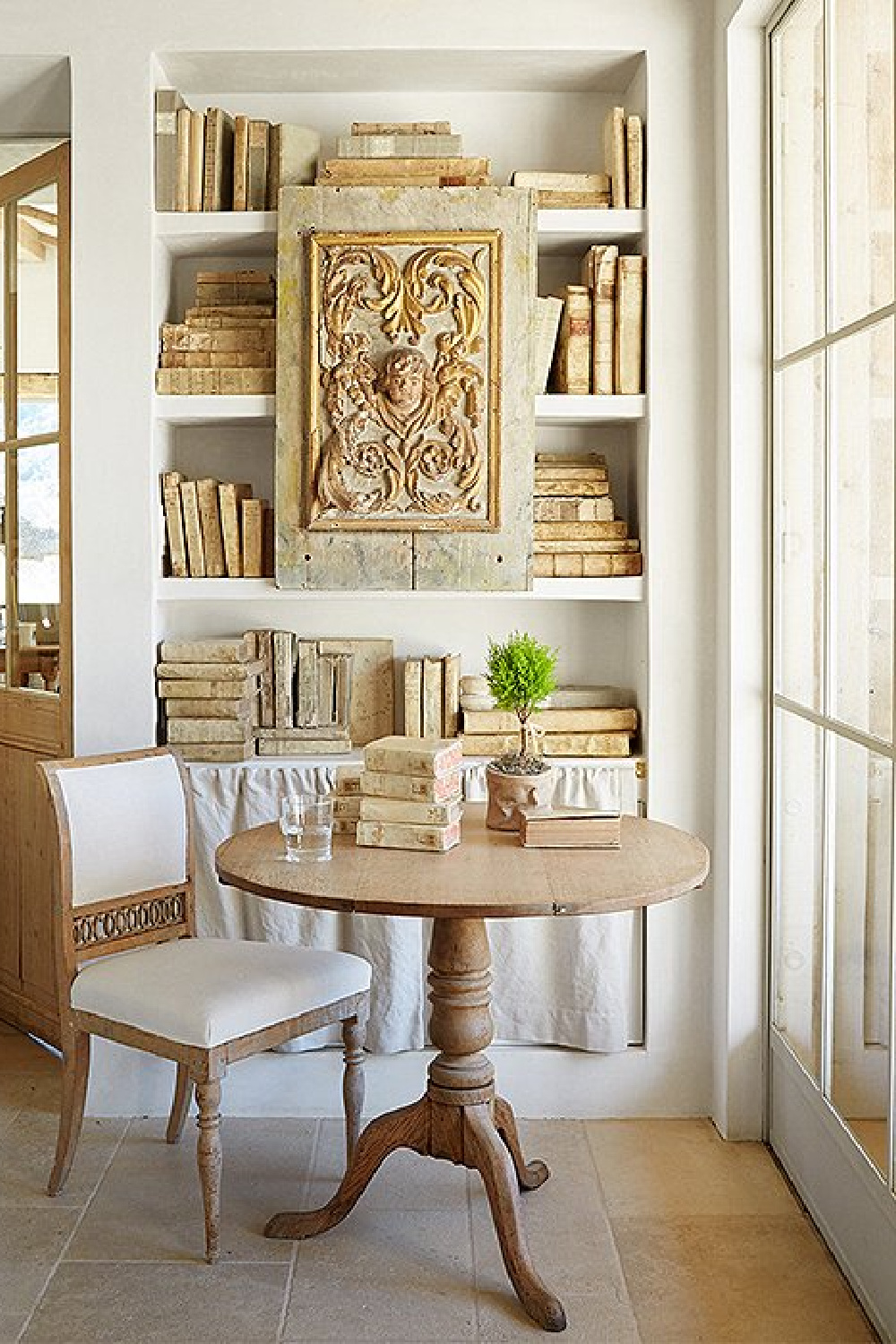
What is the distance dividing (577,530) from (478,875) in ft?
4.21

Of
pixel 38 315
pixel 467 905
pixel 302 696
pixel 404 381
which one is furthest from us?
pixel 38 315

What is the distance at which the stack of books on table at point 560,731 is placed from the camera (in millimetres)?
3686

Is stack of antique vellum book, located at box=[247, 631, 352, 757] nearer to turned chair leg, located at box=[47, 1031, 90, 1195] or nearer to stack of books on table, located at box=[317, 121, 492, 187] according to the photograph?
turned chair leg, located at box=[47, 1031, 90, 1195]

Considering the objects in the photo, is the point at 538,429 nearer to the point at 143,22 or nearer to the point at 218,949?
the point at 143,22

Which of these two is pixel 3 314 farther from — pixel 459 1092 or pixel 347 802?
pixel 459 1092

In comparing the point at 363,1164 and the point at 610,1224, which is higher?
the point at 363,1164

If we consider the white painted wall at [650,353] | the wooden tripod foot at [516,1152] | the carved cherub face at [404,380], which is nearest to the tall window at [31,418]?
the white painted wall at [650,353]

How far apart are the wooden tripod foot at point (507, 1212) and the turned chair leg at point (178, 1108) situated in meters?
0.88

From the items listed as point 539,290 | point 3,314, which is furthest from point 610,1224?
point 3,314

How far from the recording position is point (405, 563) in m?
3.65

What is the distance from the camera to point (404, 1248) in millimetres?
2980

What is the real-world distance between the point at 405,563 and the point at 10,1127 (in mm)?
1653

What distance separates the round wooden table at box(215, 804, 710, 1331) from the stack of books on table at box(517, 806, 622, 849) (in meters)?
0.02

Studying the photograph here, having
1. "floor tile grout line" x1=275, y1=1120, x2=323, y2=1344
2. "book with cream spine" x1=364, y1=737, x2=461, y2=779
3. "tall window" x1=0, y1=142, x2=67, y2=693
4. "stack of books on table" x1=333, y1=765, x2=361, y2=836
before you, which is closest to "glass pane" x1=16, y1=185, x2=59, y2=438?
"tall window" x1=0, y1=142, x2=67, y2=693
